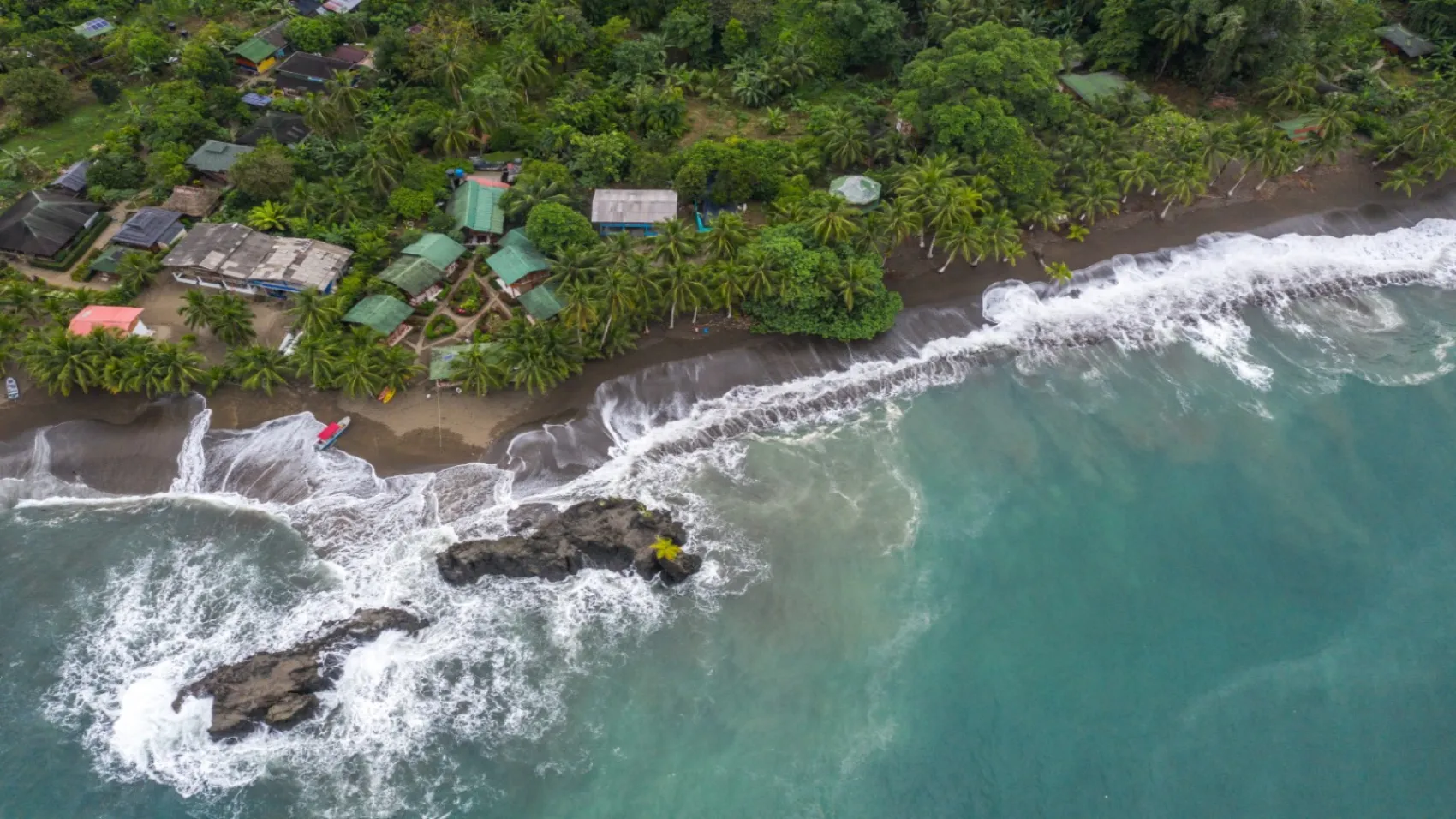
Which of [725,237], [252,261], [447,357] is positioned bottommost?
[447,357]

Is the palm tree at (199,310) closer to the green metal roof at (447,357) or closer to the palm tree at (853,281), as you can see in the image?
the green metal roof at (447,357)

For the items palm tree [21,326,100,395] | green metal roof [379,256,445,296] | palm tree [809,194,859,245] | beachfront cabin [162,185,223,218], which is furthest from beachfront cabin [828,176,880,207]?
palm tree [21,326,100,395]

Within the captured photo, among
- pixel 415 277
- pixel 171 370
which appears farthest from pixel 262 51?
pixel 171 370

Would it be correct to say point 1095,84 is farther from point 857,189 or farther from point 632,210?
point 632,210

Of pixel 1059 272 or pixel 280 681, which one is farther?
pixel 1059 272

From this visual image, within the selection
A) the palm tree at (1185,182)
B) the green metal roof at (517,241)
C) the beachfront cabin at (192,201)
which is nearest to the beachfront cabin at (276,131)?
the beachfront cabin at (192,201)
